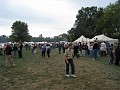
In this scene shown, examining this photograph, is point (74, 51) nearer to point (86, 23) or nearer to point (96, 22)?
point (96, 22)

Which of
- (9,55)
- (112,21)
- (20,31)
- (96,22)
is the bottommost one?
(9,55)

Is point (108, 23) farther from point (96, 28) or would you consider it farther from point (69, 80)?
point (69, 80)

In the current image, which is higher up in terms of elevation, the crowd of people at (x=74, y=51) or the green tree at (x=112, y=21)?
the green tree at (x=112, y=21)

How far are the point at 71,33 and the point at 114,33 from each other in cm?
1839

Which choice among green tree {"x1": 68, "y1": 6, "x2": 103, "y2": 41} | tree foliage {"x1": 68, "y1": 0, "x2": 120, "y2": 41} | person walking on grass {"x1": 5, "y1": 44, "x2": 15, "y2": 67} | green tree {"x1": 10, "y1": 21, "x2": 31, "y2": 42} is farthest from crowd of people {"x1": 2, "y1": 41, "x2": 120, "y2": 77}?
green tree {"x1": 10, "y1": 21, "x2": 31, "y2": 42}

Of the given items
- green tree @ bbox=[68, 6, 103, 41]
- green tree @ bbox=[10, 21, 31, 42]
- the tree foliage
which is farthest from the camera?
green tree @ bbox=[10, 21, 31, 42]

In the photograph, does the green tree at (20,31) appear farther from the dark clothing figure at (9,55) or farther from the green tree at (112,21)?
the dark clothing figure at (9,55)

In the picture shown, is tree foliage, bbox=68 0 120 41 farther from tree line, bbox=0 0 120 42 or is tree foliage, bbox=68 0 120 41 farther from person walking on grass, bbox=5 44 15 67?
person walking on grass, bbox=5 44 15 67

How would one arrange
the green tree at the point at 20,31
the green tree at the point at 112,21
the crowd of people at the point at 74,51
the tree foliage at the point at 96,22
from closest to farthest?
the crowd of people at the point at 74,51 < the green tree at the point at 112,21 < the tree foliage at the point at 96,22 < the green tree at the point at 20,31

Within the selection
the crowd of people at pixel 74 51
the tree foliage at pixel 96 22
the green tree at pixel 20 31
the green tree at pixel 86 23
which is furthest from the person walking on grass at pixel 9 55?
the green tree at pixel 20 31

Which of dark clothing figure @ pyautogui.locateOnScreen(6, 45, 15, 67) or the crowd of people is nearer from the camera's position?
the crowd of people

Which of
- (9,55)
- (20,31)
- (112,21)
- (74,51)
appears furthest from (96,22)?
(9,55)

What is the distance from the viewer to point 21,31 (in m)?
125

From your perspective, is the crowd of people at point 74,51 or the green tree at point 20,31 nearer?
the crowd of people at point 74,51
